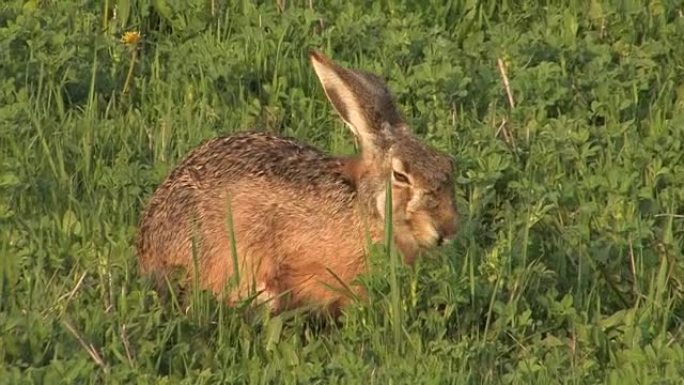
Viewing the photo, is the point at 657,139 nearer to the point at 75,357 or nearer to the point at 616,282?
the point at 616,282

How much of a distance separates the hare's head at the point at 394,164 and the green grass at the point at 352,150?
15 cm

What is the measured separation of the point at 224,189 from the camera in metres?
6.49

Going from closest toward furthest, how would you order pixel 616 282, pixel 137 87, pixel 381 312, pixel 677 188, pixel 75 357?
pixel 75 357 → pixel 381 312 → pixel 616 282 → pixel 677 188 → pixel 137 87

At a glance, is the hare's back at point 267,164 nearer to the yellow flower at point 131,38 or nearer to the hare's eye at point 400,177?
the hare's eye at point 400,177

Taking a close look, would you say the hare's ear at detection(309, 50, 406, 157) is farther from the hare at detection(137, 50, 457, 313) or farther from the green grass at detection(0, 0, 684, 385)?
the green grass at detection(0, 0, 684, 385)

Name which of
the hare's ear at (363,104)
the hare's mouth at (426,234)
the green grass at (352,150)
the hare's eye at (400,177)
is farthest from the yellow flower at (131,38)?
the hare's mouth at (426,234)

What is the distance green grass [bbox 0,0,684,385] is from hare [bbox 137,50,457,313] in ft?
0.43

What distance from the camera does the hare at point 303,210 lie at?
20.1 feet

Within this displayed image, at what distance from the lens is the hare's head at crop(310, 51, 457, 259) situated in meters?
6.05

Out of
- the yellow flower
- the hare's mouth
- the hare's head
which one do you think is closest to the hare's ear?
the hare's head

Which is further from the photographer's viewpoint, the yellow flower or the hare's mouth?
the yellow flower

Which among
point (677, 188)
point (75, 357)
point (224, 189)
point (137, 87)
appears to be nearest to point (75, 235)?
point (224, 189)

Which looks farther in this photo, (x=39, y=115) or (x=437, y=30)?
(x=437, y=30)

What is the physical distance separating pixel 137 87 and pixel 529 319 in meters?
2.48
